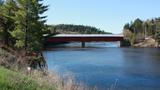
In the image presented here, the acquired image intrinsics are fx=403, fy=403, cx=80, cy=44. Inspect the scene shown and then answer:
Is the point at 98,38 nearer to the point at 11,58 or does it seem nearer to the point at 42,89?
the point at 11,58

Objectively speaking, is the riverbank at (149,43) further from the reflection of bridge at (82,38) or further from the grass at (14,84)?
the grass at (14,84)

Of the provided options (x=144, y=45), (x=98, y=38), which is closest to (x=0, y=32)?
(x=98, y=38)

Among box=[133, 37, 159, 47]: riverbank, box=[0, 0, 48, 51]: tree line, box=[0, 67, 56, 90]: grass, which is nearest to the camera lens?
box=[0, 67, 56, 90]: grass

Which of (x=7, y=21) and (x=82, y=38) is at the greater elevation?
(x=7, y=21)

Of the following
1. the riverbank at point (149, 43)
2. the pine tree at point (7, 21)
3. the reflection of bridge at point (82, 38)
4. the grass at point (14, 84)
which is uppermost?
the pine tree at point (7, 21)

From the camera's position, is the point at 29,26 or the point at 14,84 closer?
the point at 14,84

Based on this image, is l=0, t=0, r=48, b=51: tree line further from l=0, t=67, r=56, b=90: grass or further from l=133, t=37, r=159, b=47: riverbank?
l=133, t=37, r=159, b=47: riverbank

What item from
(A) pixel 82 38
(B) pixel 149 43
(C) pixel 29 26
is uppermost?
(C) pixel 29 26

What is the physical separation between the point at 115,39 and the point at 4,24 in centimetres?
13968

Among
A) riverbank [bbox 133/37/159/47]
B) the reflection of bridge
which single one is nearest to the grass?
the reflection of bridge

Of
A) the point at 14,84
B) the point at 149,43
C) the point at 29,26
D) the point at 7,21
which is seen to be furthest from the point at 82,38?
the point at 14,84

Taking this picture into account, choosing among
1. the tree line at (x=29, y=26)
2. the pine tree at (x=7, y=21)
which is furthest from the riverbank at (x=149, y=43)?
the tree line at (x=29, y=26)

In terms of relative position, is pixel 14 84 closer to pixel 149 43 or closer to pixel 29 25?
pixel 29 25

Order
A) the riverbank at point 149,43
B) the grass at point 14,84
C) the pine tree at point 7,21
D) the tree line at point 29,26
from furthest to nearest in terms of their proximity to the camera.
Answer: the riverbank at point 149,43, the pine tree at point 7,21, the tree line at point 29,26, the grass at point 14,84
